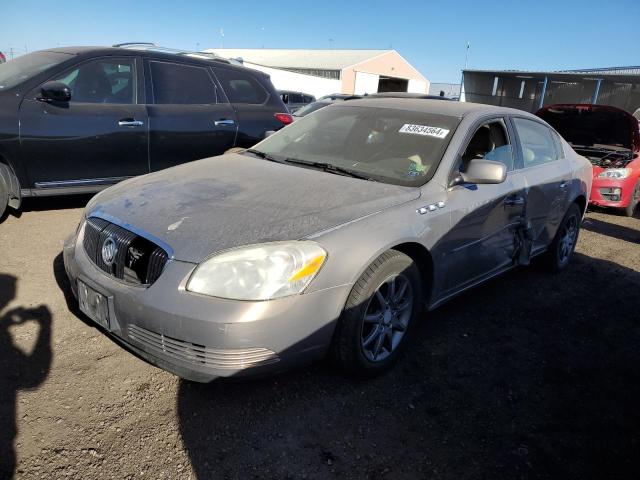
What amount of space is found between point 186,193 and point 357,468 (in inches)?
67.3

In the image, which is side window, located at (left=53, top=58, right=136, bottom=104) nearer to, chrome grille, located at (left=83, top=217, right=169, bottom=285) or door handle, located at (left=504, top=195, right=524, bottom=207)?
chrome grille, located at (left=83, top=217, right=169, bottom=285)

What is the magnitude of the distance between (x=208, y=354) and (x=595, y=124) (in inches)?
309

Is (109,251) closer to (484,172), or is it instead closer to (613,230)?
(484,172)

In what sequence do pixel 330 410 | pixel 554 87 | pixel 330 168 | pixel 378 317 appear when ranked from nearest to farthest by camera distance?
pixel 330 410 < pixel 378 317 < pixel 330 168 < pixel 554 87

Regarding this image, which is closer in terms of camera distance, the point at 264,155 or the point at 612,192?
the point at 264,155

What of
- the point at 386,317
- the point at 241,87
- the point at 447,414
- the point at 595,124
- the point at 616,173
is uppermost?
the point at 241,87

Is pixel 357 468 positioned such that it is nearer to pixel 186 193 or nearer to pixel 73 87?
pixel 186 193

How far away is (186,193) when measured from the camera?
2773 mm

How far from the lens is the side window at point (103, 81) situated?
15.6 feet

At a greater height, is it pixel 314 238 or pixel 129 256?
pixel 314 238

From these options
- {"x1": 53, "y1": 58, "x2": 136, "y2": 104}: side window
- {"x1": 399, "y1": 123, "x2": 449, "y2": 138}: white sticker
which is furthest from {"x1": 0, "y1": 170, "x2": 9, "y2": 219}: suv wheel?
{"x1": 399, "y1": 123, "x2": 449, "y2": 138}: white sticker

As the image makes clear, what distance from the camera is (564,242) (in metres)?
4.80

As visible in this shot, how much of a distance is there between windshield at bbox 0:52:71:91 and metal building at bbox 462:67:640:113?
2111 cm

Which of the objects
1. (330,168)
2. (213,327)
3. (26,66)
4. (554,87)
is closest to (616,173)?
(330,168)
